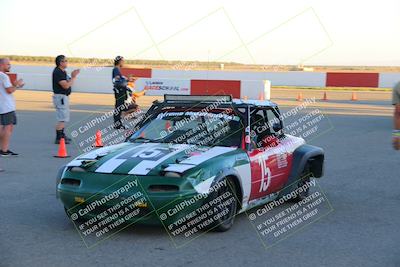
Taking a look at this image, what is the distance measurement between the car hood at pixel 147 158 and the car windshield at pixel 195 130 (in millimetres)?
185

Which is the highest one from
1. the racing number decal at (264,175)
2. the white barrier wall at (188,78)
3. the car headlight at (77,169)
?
the car headlight at (77,169)

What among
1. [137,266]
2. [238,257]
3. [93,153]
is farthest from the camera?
[93,153]

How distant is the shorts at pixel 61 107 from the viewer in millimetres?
11625

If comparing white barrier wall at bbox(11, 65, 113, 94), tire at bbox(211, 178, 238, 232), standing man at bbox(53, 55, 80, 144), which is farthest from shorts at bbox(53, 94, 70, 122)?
white barrier wall at bbox(11, 65, 113, 94)

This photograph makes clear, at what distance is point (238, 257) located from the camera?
16.1 ft

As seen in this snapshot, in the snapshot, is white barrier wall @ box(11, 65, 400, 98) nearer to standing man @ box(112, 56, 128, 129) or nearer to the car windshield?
standing man @ box(112, 56, 128, 129)

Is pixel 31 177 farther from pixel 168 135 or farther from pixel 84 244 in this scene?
pixel 84 244

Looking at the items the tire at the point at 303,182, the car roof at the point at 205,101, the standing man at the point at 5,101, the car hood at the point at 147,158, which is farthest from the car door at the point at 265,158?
the standing man at the point at 5,101

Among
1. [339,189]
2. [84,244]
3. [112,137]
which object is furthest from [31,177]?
[112,137]

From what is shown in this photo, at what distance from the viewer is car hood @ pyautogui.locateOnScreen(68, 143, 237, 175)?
5.43 metres

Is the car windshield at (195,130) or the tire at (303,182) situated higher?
the car windshield at (195,130)

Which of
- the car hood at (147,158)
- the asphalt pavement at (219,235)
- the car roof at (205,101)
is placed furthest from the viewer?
the car roof at (205,101)

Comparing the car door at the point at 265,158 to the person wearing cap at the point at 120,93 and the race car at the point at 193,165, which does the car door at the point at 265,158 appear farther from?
the person wearing cap at the point at 120,93

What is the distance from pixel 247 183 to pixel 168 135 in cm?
108
